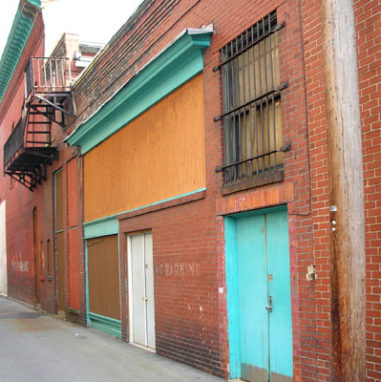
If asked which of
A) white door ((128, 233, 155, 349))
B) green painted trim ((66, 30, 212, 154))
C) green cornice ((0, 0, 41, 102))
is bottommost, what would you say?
white door ((128, 233, 155, 349))

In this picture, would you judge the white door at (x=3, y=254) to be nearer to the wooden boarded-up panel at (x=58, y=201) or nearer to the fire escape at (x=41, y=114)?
the fire escape at (x=41, y=114)

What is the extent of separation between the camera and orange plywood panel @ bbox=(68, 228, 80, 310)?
17516mm

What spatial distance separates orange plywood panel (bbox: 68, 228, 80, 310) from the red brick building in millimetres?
2343

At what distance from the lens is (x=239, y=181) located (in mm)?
8664

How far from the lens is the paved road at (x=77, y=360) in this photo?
961 cm

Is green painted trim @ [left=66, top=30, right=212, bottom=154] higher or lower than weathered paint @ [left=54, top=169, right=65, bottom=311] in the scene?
higher

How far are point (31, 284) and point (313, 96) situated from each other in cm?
2064

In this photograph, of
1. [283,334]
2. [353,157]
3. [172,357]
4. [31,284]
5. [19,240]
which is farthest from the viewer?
[19,240]

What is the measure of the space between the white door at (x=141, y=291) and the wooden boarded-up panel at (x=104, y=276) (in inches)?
41.1

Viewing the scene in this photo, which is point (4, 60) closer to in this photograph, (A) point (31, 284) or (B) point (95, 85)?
(A) point (31, 284)

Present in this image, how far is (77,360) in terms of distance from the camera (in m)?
11.3

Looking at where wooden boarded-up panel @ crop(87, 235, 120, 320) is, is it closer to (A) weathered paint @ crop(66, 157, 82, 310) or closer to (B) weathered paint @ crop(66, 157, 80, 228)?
(A) weathered paint @ crop(66, 157, 82, 310)

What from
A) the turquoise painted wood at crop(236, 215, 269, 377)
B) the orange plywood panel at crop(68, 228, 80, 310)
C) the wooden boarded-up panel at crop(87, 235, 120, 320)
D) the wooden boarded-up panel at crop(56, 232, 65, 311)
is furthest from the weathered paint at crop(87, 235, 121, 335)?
the turquoise painted wood at crop(236, 215, 269, 377)

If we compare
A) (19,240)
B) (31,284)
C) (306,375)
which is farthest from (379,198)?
→ (19,240)
